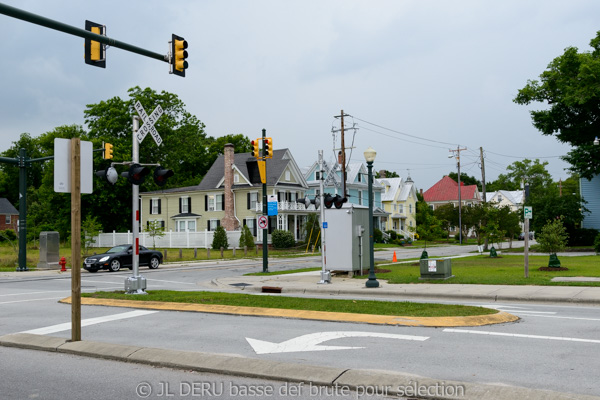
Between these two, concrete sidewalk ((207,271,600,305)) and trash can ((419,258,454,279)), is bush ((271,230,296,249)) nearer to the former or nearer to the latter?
concrete sidewalk ((207,271,600,305))

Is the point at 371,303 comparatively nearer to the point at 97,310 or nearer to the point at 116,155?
the point at 97,310

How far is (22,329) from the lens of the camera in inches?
418

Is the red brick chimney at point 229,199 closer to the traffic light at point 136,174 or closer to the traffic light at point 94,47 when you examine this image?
the traffic light at point 136,174

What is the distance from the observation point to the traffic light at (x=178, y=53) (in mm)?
13336

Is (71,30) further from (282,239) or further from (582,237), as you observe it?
(582,237)

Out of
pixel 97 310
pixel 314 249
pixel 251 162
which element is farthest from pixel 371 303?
pixel 314 249

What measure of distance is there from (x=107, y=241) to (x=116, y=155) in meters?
9.66

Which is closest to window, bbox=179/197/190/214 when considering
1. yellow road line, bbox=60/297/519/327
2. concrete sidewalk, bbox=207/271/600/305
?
concrete sidewalk, bbox=207/271/600/305

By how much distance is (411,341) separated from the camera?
27.9 ft

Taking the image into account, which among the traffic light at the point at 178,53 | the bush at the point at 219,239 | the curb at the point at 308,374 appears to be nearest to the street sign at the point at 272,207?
the traffic light at the point at 178,53

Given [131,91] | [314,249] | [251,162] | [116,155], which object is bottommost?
[314,249]

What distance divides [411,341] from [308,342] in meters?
1.53

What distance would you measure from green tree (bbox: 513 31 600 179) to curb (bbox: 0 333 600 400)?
36838mm

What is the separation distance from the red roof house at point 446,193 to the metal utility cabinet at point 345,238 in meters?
85.0
